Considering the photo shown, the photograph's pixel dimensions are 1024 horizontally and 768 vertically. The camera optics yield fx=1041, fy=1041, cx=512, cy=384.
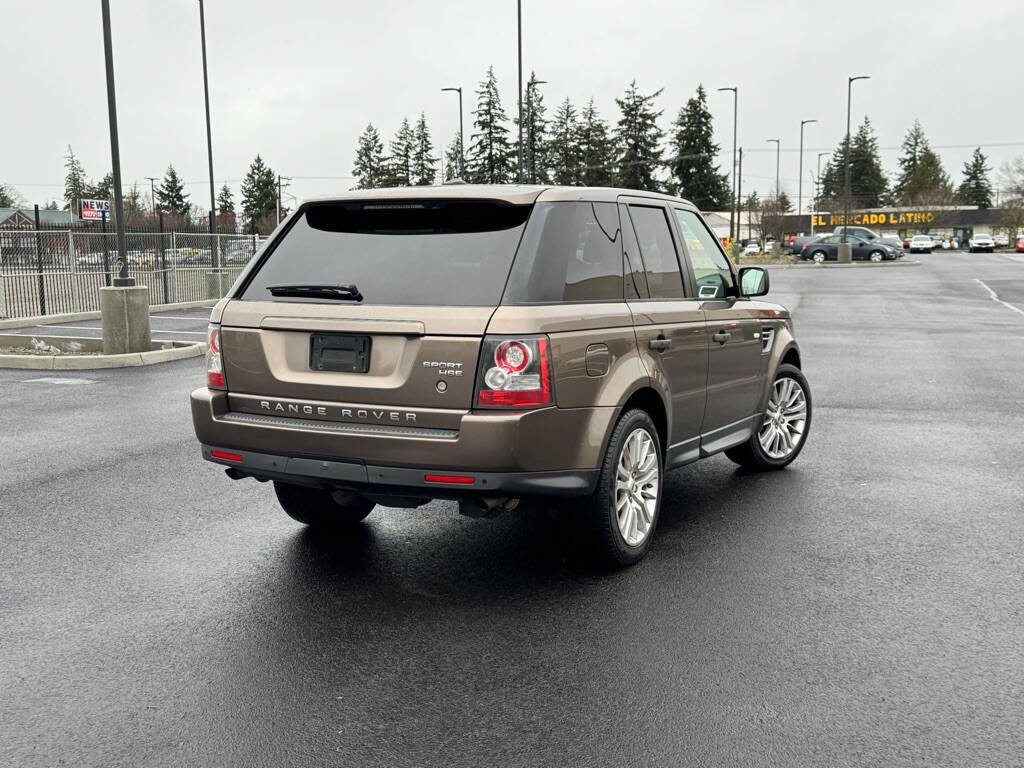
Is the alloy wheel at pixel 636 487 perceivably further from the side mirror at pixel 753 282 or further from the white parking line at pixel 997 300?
the white parking line at pixel 997 300

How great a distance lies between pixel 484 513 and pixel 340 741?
4.92ft

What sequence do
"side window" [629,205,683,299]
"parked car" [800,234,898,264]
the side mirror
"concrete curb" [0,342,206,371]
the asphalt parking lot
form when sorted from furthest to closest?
"parked car" [800,234,898,264], "concrete curb" [0,342,206,371], the side mirror, "side window" [629,205,683,299], the asphalt parking lot

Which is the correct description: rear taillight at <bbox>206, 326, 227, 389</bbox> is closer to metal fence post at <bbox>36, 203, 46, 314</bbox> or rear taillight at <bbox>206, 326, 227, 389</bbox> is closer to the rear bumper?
the rear bumper

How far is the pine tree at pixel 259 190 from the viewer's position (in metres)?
140

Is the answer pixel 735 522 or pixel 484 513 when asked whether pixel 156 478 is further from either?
pixel 735 522

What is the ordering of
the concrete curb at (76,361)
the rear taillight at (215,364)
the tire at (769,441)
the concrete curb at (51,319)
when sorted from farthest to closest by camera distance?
the concrete curb at (51,319)
the concrete curb at (76,361)
the tire at (769,441)
the rear taillight at (215,364)


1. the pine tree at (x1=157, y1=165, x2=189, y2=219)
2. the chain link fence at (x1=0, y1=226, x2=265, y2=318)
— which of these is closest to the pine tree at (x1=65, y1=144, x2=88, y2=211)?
the pine tree at (x1=157, y1=165, x2=189, y2=219)

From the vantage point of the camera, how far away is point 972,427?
9.07 m

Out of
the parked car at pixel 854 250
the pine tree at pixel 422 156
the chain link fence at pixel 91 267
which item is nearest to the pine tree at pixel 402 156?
the pine tree at pixel 422 156

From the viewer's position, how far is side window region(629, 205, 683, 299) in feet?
18.1

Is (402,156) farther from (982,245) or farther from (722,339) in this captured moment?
(722,339)

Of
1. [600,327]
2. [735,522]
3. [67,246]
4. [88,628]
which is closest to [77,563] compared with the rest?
[88,628]

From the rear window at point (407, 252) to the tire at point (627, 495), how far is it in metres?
0.99

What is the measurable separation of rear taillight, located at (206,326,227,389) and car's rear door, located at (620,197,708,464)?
202 cm
